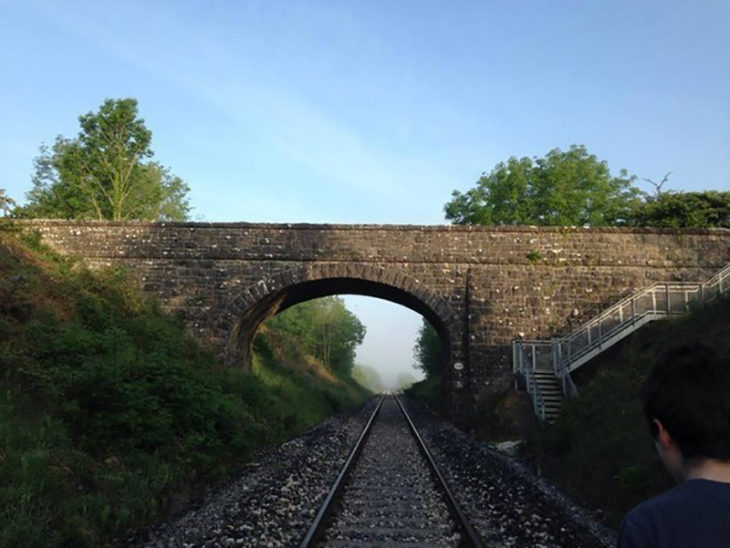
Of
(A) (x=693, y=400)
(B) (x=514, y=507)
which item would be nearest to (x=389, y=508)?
(B) (x=514, y=507)

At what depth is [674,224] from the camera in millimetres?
29016

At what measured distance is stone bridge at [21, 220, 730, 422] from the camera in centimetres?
1875

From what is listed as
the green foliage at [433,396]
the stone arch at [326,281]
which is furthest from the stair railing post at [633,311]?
the green foliage at [433,396]

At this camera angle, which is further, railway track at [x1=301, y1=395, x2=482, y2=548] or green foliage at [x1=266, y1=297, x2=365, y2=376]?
green foliage at [x1=266, y1=297, x2=365, y2=376]

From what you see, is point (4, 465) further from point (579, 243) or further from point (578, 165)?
point (578, 165)

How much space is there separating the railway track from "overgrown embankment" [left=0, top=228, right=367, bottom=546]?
7.05 ft

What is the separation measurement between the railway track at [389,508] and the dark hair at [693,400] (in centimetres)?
446

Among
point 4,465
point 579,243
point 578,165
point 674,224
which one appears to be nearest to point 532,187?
point 578,165

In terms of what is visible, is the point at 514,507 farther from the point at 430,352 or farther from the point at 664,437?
the point at 430,352

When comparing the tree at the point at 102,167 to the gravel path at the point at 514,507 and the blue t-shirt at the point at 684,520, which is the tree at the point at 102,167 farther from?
the blue t-shirt at the point at 684,520

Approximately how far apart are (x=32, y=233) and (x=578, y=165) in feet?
116

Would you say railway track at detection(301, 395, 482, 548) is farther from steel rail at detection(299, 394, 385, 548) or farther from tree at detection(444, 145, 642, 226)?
tree at detection(444, 145, 642, 226)

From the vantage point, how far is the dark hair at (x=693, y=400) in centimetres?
161

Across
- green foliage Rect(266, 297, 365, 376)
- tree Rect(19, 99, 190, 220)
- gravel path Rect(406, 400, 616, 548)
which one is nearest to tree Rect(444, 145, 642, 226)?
green foliage Rect(266, 297, 365, 376)
